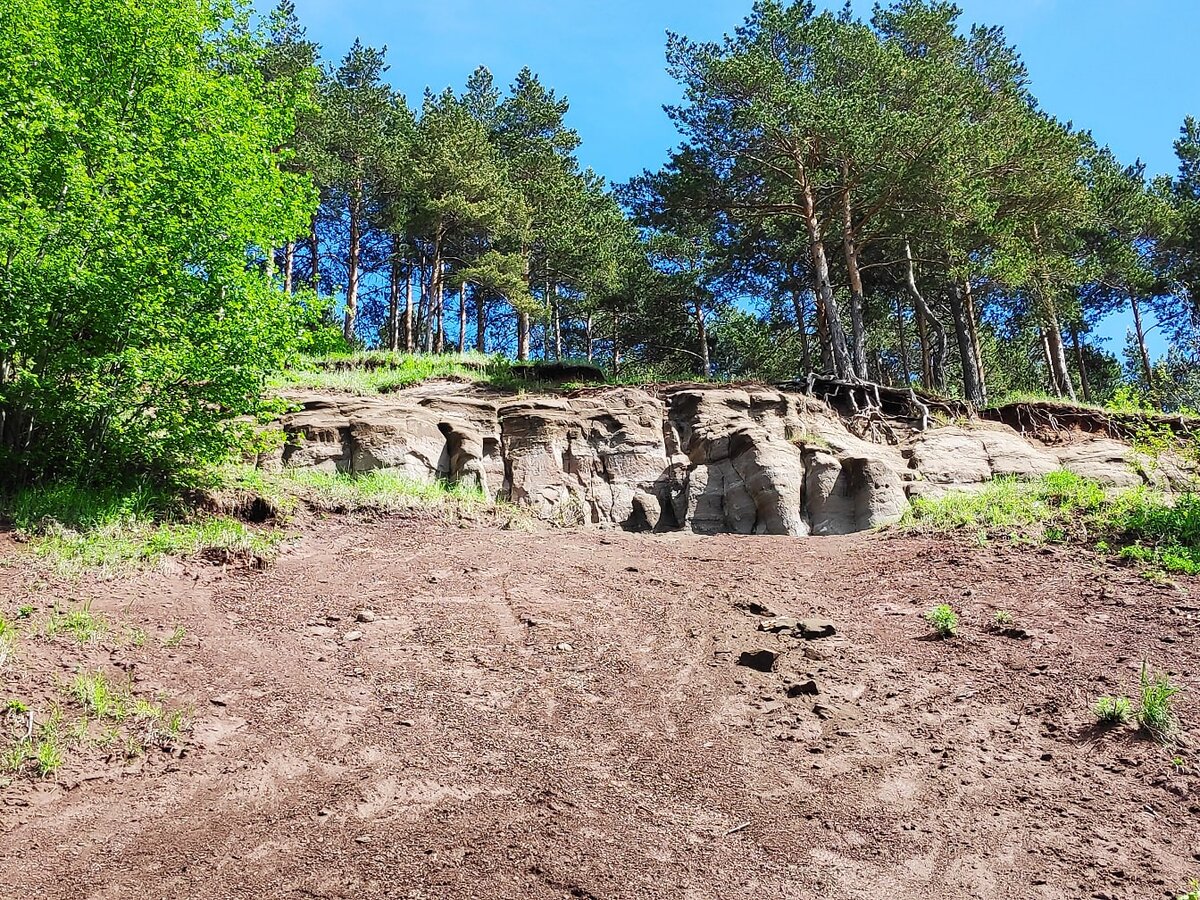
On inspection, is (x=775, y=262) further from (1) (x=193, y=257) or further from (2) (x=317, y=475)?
(1) (x=193, y=257)

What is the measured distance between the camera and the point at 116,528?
7.95m

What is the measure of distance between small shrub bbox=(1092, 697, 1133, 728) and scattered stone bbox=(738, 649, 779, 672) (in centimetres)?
250

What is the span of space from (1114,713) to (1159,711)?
28 centimetres

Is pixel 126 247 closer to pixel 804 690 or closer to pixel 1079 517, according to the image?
pixel 804 690

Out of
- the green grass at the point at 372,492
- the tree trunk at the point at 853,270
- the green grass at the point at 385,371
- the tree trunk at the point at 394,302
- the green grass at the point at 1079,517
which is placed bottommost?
the green grass at the point at 1079,517

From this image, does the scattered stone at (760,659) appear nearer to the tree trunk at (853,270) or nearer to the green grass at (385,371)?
the green grass at (385,371)

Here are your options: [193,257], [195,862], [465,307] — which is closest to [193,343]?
[193,257]

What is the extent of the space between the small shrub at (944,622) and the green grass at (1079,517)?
299 centimetres

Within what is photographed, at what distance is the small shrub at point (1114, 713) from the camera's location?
18.1 ft

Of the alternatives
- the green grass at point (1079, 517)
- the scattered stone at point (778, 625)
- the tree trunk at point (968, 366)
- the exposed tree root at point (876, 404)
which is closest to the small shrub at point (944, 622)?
the scattered stone at point (778, 625)

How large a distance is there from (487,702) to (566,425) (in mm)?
8100

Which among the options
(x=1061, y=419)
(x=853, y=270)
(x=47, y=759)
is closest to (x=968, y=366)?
(x=1061, y=419)

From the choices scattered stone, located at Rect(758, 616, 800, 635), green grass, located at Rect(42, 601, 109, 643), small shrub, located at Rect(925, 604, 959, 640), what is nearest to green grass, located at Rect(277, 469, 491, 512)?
green grass, located at Rect(42, 601, 109, 643)

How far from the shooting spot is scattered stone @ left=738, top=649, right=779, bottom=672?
6.76 metres
